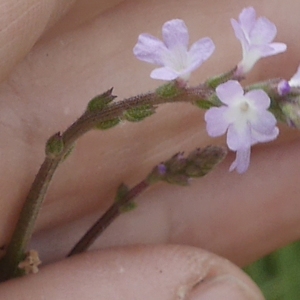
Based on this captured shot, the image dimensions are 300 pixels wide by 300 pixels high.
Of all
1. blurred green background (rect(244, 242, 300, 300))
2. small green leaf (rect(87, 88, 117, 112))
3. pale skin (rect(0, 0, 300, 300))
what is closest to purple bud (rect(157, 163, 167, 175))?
pale skin (rect(0, 0, 300, 300))

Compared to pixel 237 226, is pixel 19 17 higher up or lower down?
higher up

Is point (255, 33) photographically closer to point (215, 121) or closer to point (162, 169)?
point (215, 121)

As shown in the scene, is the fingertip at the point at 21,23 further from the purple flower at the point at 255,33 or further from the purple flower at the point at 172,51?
the purple flower at the point at 255,33

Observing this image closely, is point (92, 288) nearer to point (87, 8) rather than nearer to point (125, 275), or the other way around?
point (125, 275)

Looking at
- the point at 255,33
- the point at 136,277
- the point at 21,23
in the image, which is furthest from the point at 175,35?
the point at 136,277

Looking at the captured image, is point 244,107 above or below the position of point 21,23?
below

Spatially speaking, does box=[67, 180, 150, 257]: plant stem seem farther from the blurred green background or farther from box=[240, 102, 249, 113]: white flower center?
the blurred green background

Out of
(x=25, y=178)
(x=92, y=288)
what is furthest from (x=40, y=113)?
(x=92, y=288)
